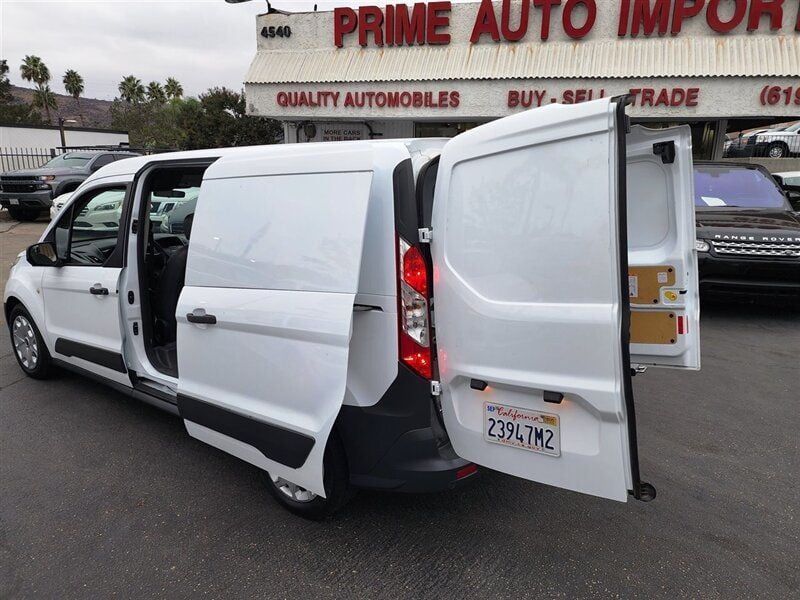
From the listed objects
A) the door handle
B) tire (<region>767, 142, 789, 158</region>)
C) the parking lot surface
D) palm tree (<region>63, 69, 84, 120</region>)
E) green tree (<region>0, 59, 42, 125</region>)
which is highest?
palm tree (<region>63, 69, 84, 120</region>)

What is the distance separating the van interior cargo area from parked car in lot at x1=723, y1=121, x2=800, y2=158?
55.4ft

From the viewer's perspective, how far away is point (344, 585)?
2.38 meters

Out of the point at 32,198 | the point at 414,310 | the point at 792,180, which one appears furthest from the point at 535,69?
the point at 32,198

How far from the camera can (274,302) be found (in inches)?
98.6

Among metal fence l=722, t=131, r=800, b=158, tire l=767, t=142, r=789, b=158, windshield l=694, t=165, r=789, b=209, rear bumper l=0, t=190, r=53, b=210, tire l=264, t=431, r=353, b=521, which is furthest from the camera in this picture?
tire l=767, t=142, r=789, b=158

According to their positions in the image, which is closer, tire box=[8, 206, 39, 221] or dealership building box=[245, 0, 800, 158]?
dealership building box=[245, 0, 800, 158]

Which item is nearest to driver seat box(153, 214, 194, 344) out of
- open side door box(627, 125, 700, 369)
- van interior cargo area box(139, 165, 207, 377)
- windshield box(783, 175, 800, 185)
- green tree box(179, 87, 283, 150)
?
van interior cargo area box(139, 165, 207, 377)

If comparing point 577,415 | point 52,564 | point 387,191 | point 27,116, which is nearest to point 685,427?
point 577,415

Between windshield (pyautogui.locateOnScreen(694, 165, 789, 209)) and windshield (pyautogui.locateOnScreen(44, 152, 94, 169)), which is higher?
windshield (pyautogui.locateOnScreen(44, 152, 94, 169))

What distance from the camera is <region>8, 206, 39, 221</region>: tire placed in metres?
15.3

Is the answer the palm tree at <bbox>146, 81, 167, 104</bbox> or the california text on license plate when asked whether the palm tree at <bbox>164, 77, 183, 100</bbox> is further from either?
the california text on license plate

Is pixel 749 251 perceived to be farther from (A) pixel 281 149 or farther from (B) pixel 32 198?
(B) pixel 32 198

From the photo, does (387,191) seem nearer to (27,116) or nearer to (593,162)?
(593,162)

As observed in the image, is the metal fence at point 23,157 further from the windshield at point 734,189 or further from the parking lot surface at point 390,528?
the parking lot surface at point 390,528
